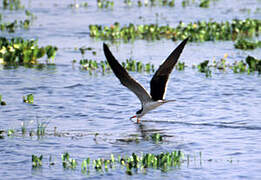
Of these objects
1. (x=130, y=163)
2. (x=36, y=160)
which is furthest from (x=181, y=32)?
(x=36, y=160)

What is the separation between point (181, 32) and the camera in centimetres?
2152

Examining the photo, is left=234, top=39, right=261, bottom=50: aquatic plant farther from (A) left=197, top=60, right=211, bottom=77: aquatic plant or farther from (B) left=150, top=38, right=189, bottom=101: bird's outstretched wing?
(B) left=150, top=38, right=189, bottom=101: bird's outstretched wing

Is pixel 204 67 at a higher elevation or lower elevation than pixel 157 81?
lower

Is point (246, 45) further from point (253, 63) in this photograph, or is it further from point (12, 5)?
point (12, 5)

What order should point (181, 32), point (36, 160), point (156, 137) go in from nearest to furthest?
point (36, 160) → point (156, 137) → point (181, 32)

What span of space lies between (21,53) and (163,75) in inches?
315

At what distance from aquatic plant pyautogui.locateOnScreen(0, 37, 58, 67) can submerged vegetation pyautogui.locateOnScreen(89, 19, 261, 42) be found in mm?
4120

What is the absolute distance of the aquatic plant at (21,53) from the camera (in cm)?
1722

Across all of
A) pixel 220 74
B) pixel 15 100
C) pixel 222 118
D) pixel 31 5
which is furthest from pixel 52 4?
pixel 222 118

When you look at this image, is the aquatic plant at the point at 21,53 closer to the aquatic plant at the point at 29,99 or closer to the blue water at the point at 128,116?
the blue water at the point at 128,116

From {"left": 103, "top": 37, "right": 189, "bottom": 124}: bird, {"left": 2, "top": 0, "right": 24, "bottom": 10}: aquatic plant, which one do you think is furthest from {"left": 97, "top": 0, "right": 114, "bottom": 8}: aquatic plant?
{"left": 103, "top": 37, "right": 189, "bottom": 124}: bird

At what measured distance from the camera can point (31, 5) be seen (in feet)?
97.1

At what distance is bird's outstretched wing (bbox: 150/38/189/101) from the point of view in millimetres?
10312

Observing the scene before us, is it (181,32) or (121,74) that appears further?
(181,32)
